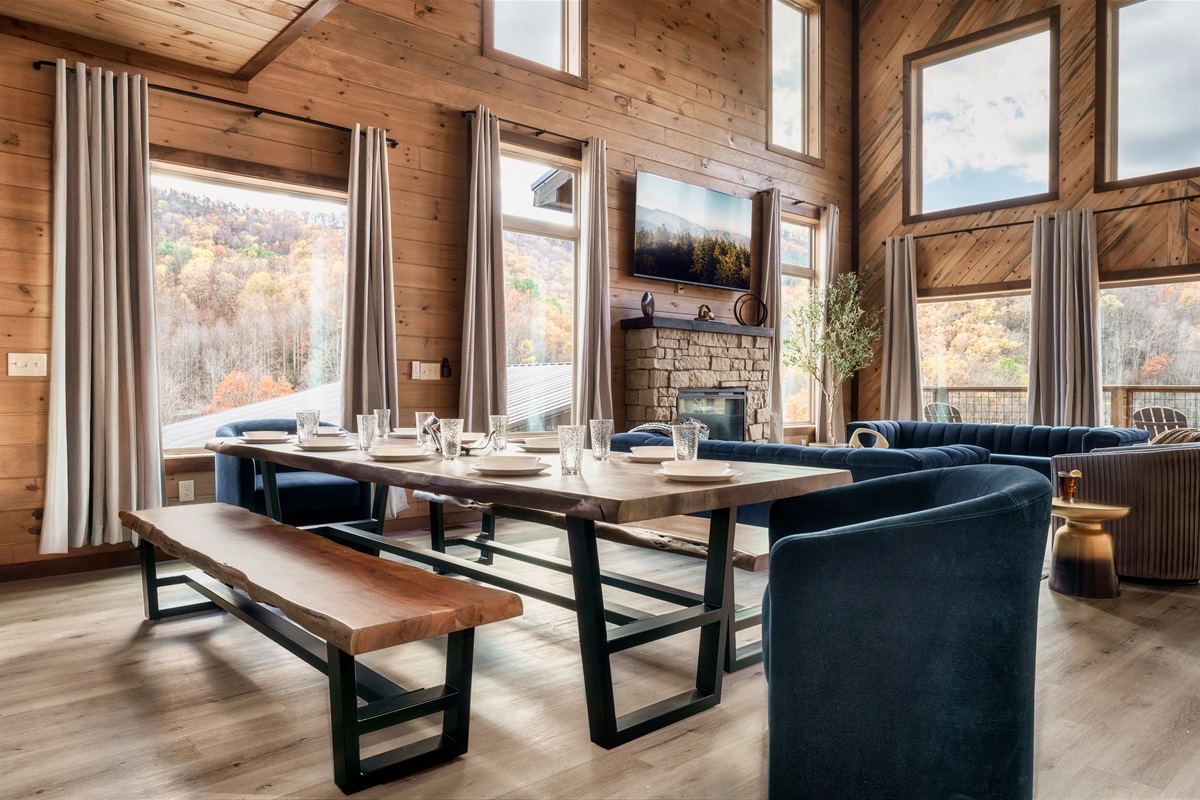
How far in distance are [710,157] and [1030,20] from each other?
133 inches

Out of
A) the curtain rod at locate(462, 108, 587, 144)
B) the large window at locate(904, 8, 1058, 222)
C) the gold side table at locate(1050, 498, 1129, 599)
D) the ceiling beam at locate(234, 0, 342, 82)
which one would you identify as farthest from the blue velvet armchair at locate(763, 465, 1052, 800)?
the large window at locate(904, 8, 1058, 222)

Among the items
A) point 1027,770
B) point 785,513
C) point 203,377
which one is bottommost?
point 1027,770

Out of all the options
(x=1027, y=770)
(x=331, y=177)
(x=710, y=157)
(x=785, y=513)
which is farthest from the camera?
(x=710, y=157)

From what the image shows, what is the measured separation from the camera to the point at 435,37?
4.89 m

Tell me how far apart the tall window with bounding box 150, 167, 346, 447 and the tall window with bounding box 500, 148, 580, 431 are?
48.1 inches

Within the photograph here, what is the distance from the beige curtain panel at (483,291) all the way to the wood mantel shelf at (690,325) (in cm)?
124

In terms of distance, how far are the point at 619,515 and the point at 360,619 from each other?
55 cm

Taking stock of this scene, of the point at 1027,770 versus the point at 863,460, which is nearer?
the point at 1027,770

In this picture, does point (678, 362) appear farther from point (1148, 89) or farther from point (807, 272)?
point (1148, 89)

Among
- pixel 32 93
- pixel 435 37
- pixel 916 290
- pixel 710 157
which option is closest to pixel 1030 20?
pixel 916 290

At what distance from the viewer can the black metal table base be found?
5.42 feet

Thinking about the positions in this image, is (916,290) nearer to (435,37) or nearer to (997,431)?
(997,431)

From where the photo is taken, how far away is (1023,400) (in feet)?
24.1

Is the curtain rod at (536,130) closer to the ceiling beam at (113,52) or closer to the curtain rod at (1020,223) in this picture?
the ceiling beam at (113,52)
